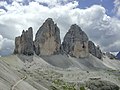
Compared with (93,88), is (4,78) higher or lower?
higher

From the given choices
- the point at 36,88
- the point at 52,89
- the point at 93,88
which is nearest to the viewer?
the point at 36,88

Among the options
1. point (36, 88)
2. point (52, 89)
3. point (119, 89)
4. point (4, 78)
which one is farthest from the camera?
point (119, 89)

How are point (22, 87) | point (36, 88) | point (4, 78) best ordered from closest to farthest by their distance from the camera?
point (4, 78) < point (22, 87) < point (36, 88)

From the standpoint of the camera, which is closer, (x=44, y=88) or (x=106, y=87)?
(x=44, y=88)

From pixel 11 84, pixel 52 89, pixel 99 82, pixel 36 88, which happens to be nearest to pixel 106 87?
pixel 99 82

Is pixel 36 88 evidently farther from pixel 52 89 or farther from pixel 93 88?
pixel 93 88

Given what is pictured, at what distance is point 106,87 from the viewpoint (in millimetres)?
129625

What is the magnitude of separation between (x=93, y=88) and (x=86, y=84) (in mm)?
7419

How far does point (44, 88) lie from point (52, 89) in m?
6.70

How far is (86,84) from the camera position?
134m

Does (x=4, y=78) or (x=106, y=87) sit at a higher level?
(x=4, y=78)

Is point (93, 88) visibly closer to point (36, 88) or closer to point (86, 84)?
point (86, 84)

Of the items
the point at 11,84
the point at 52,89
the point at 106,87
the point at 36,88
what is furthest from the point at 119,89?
the point at 11,84

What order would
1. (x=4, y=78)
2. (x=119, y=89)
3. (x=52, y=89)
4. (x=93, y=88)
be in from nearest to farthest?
(x=4, y=78) < (x=52, y=89) < (x=93, y=88) < (x=119, y=89)
